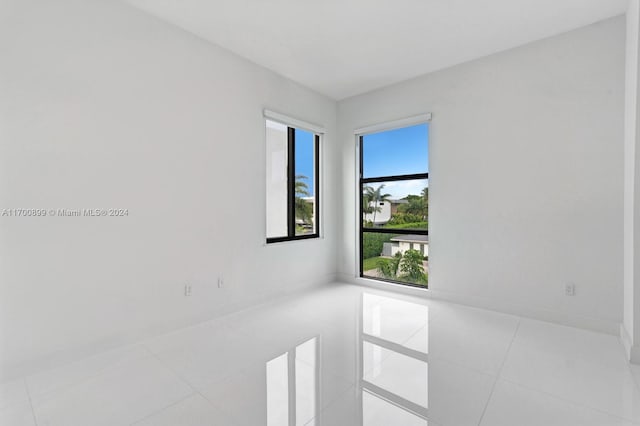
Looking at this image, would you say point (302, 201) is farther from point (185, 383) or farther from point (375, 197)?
point (185, 383)

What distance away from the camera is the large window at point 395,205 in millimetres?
3824

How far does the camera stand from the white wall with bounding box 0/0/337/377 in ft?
6.42

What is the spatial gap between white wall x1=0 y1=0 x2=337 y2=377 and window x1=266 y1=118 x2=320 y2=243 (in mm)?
404

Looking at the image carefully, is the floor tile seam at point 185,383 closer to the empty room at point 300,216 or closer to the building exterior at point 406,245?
the empty room at point 300,216

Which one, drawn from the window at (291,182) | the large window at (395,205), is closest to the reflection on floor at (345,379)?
the large window at (395,205)

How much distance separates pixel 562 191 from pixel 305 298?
116 inches

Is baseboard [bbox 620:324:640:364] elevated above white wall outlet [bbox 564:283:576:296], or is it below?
below

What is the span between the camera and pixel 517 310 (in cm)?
301

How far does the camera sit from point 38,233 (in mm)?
2021

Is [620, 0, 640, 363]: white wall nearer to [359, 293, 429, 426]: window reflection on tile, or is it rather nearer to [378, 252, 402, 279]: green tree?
[359, 293, 429, 426]: window reflection on tile

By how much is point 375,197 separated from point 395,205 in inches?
13.0

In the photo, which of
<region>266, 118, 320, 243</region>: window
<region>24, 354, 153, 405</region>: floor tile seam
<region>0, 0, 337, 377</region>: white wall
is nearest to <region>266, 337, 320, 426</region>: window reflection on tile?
<region>24, 354, 153, 405</region>: floor tile seam

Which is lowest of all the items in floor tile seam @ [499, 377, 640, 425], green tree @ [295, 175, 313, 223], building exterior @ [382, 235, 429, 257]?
floor tile seam @ [499, 377, 640, 425]

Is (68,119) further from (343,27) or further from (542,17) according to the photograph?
(542,17)
